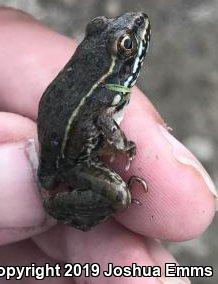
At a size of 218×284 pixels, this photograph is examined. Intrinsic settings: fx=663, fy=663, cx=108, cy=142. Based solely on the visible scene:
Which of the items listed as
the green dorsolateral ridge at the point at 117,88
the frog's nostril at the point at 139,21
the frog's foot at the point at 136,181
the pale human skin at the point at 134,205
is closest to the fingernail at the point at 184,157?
the pale human skin at the point at 134,205

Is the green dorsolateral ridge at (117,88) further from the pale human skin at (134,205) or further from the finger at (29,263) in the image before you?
the finger at (29,263)

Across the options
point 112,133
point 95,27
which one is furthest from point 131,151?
point 95,27

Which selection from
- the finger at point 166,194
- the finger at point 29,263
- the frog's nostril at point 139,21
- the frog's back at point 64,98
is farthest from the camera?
the finger at point 29,263

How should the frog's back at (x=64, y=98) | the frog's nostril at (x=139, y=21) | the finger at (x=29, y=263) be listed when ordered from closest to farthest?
the frog's back at (x=64, y=98) → the frog's nostril at (x=139, y=21) → the finger at (x=29, y=263)

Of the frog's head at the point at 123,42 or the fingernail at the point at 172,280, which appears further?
the fingernail at the point at 172,280

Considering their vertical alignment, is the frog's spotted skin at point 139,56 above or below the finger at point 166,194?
above

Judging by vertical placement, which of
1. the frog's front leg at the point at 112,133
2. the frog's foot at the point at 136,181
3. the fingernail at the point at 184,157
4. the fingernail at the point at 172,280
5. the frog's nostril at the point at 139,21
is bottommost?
the fingernail at the point at 172,280
